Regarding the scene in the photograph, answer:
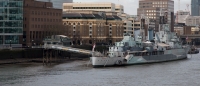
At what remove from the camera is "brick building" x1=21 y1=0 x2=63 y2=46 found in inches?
4788

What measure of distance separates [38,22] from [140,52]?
1431 inches

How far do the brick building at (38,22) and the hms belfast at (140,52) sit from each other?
91.3 feet

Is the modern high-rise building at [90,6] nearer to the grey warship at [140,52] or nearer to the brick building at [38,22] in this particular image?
the brick building at [38,22]

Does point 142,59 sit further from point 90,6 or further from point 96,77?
point 90,6

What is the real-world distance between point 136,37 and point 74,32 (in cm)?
5469

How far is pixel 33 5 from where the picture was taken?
129 m

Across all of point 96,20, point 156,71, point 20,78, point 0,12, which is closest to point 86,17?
point 96,20

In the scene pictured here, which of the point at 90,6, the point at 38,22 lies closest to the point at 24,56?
the point at 38,22

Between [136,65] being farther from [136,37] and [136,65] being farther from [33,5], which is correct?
[33,5]

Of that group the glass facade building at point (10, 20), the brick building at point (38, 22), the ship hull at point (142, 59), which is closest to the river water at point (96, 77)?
the ship hull at point (142, 59)

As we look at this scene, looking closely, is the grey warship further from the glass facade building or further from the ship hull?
the glass facade building

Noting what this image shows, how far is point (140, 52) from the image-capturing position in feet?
326

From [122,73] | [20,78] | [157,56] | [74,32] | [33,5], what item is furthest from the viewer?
[74,32]

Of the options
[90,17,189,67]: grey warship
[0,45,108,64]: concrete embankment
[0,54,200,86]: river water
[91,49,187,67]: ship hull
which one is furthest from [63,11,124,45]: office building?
[0,54,200,86]: river water
